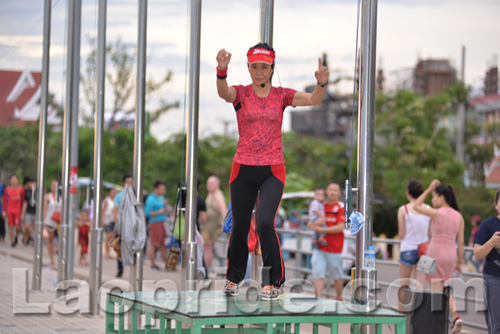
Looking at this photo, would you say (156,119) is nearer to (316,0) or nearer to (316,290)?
(316,0)

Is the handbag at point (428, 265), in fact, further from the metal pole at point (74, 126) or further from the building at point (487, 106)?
the building at point (487, 106)

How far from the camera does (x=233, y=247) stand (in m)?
7.01

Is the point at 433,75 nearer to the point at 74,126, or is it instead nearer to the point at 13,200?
the point at 13,200

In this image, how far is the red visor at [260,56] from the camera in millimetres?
6832

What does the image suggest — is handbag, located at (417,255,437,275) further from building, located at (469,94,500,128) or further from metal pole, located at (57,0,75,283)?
building, located at (469,94,500,128)

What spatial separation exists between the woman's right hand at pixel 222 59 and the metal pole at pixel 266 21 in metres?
1.99

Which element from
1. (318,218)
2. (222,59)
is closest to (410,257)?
(318,218)

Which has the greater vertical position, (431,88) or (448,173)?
(431,88)

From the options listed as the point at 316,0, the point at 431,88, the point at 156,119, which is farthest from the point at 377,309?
the point at 431,88

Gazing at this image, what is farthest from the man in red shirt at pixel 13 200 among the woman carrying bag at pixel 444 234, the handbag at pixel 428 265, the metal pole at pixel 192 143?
the handbag at pixel 428 265

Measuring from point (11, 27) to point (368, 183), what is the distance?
28.6 feet

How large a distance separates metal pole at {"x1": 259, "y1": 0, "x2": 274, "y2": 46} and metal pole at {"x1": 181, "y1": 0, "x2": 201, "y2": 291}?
Answer: 0.85m

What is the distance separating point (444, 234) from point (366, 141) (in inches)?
160

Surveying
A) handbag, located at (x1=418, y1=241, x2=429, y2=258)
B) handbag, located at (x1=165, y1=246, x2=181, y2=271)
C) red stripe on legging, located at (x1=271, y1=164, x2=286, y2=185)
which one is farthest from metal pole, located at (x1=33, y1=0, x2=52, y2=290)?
red stripe on legging, located at (x1=271, y1=164, x2=286, y2=185)
